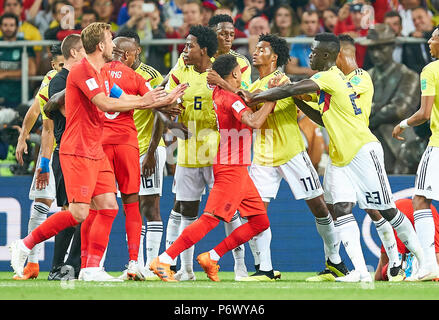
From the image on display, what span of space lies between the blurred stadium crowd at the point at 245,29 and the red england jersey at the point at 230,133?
332 centimetres

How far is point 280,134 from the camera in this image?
9984 millimetres

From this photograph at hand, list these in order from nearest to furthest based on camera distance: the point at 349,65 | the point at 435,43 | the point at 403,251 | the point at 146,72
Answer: the point at 435,43 < the point at 349,65 < the point at 403,251 < the point at 146,72

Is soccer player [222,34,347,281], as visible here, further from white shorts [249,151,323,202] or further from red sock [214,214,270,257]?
red sock [214,214,270,257]

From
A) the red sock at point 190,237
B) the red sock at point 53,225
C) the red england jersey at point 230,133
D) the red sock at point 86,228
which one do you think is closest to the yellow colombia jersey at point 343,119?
the red england jersey at point 230,133

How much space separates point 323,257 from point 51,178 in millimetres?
3668

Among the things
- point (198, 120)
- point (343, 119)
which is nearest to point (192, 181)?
point (198, 120)

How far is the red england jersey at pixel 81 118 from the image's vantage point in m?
8.52

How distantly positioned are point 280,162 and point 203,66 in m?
1.36

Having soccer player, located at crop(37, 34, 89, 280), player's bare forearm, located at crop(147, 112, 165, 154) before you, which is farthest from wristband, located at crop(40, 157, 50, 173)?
player's bare forearm, located at crop(147, 112, 165, 154)

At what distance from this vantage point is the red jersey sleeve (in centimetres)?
841

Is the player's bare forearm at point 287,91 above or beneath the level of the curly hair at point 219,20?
beneath

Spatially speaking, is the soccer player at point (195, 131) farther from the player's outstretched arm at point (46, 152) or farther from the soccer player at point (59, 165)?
the player's outstretched arm at point (46, 152)

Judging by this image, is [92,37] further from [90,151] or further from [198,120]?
[198,120]

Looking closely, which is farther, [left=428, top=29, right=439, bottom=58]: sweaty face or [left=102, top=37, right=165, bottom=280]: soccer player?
[left=428, top=29, right=439, bottom=58]: sweaty face
